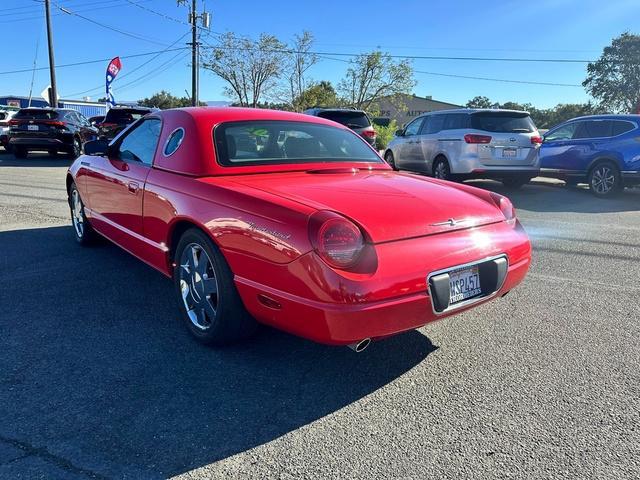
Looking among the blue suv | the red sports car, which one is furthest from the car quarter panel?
the blue suv

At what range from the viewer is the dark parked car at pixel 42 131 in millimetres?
15609

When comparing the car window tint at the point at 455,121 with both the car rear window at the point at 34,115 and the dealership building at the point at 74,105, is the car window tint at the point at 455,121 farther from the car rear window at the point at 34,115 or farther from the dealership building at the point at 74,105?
the dealership building at the point at 74,105

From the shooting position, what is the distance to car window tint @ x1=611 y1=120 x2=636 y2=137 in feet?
32.2

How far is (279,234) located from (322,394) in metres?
0.90

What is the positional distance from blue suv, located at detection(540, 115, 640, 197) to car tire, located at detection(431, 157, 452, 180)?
2385 millimetres

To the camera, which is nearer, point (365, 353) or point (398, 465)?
point (398, 465)

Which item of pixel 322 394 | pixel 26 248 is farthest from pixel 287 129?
pixel 26 248

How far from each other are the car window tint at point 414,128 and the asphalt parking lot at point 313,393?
26.1ft

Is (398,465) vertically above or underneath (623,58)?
underneath

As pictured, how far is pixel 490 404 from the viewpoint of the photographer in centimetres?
261

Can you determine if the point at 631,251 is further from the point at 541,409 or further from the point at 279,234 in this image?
the point at 279,234

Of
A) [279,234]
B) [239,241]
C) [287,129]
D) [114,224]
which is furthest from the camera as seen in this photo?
[114,224]

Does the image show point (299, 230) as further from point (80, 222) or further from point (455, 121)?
point (455, 121)

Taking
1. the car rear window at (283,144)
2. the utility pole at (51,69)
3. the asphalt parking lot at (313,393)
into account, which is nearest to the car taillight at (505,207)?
the asphalt parking lot at (313,393)
